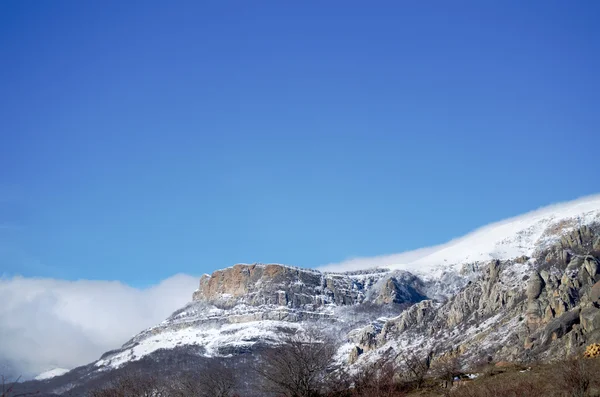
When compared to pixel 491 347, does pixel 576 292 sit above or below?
above

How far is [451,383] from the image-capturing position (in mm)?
49594

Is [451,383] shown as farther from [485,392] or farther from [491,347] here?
[491,347]

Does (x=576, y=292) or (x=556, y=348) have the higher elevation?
(x=576, y=292)

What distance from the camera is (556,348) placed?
478 ft

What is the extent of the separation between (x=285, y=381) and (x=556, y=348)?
108527mm

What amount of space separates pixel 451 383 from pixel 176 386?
65832mm

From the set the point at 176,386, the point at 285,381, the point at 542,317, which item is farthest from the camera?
the point at 542,317

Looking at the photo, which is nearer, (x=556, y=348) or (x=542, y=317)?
(x=556, y=348)

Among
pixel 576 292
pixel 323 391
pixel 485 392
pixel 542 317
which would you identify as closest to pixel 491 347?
pixel 542 317

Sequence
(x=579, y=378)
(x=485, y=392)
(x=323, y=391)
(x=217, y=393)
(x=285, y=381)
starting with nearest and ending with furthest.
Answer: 1. (x=579, y=378)
2. (x=485, y=392)
3. (x=285, y=381)
4. (x=323, y=391)
5. (x=217, y=393)

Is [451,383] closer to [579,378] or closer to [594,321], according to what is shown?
[579,378]

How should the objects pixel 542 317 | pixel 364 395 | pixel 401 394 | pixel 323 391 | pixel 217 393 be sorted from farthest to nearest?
pixel 542 317, pixel 217 393, pixel 323 391, pixel 401 394, pixel 364 395

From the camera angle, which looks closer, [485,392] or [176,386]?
[485,392]

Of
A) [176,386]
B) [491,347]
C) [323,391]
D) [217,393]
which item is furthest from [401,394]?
[491,347]
